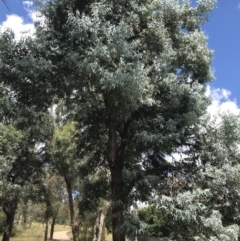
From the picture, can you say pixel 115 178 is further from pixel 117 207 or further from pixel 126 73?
pixel 126 73

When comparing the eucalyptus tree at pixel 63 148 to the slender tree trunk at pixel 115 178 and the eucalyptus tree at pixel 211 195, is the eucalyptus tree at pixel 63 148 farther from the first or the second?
the eucalyptus tree at pixel 211 195

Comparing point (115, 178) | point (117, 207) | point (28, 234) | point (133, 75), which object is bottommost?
point (117, 207)

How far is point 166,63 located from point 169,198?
13.2 ft

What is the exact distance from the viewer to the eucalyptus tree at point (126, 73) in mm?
8586

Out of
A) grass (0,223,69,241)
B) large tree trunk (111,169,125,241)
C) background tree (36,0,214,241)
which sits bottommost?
large tree trunk (111,169,125,241)

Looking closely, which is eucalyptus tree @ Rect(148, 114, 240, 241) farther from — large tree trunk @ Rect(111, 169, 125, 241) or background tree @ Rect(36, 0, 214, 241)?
large tree trunk @ Rect(111, 169, 125, 241)

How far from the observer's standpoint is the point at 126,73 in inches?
322

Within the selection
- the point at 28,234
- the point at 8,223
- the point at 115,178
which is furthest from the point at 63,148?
the point at 28,234

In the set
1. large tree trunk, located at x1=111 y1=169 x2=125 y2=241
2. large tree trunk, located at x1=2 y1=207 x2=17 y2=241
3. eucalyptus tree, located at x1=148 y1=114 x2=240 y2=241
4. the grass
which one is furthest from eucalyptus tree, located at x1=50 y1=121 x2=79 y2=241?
the grass

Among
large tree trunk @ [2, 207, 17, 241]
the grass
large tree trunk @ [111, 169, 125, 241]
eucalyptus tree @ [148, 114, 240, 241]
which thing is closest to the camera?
eucalyptus tree @ [148, 114, 240, 241]

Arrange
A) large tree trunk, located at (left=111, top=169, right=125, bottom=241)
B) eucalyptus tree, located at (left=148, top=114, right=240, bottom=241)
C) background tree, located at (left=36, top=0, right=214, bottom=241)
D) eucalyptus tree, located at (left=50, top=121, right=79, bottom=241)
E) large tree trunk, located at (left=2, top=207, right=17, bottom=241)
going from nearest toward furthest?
eucalyptus tree, located at (left=148, top=114, right=240, bottom=241) → background tree, located at (left=36, top=0, right=214, bottom=241) → large tree trunk, located at (left=111, top=169, right=125, bottom=241) → eucalyptus tree, located at (left=50, top=121, right=79, bottom=241) → large tree trunk, located at (left=2, top=207, right=17, bottom=241)

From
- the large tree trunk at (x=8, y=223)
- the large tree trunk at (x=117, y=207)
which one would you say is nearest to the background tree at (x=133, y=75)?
the large tree trunk at (x=117, y=207)

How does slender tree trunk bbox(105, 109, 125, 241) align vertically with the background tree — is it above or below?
below

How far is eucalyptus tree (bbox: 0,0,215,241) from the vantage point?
8586mm
